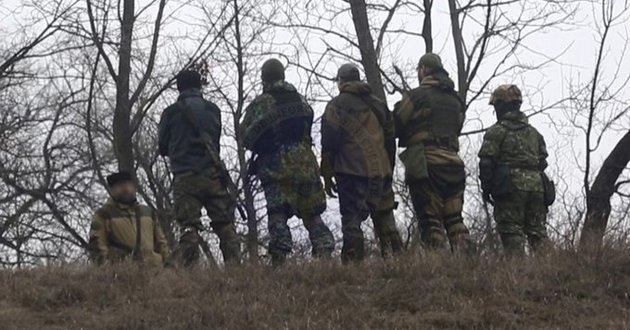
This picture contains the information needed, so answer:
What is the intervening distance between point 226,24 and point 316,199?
11.7m

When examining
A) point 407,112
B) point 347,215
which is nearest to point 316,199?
point 347,215

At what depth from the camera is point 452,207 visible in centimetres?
1152

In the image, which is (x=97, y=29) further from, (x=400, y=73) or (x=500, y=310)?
(x=500, y=310)

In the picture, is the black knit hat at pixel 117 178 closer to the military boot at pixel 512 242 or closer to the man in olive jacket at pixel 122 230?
the man in olive jacket at pixel 122 230

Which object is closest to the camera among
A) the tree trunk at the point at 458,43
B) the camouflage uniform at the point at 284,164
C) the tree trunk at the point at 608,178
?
the camouflage uniform at the point at 284,164

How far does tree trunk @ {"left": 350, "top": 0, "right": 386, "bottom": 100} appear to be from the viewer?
19031 mm

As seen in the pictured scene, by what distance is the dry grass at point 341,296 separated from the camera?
904cm

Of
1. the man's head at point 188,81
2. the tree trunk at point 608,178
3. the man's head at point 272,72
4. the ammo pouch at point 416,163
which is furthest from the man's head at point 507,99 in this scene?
the tree trunk at point 608,178

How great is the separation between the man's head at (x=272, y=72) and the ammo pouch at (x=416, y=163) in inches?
55.1

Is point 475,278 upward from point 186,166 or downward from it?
downward

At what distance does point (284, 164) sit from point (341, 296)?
1.88m

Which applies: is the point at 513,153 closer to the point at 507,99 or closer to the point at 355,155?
the point at 507,99

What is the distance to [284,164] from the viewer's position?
11.1 metres

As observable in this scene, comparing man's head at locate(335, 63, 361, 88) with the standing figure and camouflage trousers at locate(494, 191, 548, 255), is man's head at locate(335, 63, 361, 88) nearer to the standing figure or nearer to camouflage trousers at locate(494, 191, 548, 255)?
the standing figure
